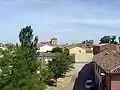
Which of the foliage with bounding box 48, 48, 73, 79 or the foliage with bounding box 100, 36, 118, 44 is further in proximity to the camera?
the foliage with bounding box 100, 36, 118, 44

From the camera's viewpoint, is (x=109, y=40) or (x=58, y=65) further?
(x=109, y=40)

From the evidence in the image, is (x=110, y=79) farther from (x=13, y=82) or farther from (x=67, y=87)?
(x=67, y=87)

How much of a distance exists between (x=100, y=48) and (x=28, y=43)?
2866 centimetres

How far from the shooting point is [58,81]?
59250mm

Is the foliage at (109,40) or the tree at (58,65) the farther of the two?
the foliage at (109,40)

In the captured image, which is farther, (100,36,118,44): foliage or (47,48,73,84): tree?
(100,36,118,44): foliage

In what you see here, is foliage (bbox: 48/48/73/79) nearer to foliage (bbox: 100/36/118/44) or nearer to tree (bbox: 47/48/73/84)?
tree (bbox: 47/48/73/84)

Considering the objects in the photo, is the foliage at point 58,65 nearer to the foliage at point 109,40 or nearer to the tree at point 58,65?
the tree at point 58,65

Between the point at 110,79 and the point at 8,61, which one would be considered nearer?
the point at 110,79

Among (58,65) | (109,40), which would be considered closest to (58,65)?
(58,65)

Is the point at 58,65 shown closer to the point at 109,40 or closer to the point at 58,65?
the point at 58,65

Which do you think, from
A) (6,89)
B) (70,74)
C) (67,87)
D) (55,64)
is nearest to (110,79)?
(6,89)

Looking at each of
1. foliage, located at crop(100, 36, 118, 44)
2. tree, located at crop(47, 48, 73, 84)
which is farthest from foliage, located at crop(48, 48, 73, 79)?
foliage, located at crop(100, 36, 118, 44)

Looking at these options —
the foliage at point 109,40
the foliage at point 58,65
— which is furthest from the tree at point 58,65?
the foliage at point 109,40
